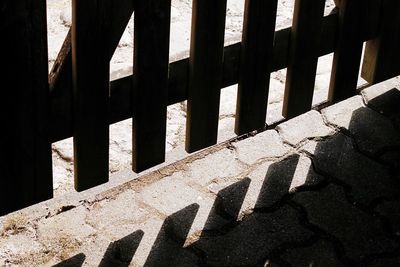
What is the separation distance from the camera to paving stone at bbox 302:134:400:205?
11.0ft

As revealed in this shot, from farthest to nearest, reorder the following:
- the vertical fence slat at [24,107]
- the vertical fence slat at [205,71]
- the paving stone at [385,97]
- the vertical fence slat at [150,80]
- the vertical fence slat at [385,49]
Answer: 1. the paving stone at [385,97]
2. the vertical fence slat at [385,49]
3. the vertical fence slat at [205,71]
4. the vertical fence slat at [150,80]
5. the vertical fence slat at [24,107]

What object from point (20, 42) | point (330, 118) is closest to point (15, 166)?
point (20, 42)

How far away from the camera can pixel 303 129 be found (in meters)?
3.76

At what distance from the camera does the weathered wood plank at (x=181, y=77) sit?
270cm

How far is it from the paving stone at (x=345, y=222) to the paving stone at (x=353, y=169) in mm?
84

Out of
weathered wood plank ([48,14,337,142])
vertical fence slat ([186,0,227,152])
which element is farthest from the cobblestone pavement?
weathered wood plank ([48,14,337,142])

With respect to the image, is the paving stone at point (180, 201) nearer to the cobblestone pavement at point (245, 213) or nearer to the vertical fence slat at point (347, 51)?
the cobblestone pavement at point (245, 213)

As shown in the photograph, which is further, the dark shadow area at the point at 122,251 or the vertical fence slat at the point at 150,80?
the dark shadow area at the point at 122,251

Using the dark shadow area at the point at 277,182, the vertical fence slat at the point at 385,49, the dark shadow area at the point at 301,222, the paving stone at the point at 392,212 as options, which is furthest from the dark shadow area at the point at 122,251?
the vertical fence slat at the point at 385,49

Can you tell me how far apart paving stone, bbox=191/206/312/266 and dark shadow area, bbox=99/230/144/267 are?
0.21 metres

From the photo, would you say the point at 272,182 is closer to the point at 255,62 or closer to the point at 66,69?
the point at 255,62

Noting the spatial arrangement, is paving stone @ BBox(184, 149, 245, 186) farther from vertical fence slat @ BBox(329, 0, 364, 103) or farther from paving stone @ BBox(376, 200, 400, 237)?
paving stone @ BBox(376, 200, 400, 237)

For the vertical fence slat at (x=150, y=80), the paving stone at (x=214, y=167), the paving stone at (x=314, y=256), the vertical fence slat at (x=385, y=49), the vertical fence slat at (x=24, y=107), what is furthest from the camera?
the vertical fence slat at (x=385, y=49)

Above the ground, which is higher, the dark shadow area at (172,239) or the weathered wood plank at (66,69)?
the weathered wood plank at (66,69)
